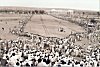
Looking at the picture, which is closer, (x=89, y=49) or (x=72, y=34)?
(x=89, y=49)

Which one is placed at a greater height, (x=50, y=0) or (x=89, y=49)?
(x=50, y=0)

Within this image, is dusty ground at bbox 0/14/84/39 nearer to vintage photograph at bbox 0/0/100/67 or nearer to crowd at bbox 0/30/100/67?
vintage photograph at bbox 0/0/100/67

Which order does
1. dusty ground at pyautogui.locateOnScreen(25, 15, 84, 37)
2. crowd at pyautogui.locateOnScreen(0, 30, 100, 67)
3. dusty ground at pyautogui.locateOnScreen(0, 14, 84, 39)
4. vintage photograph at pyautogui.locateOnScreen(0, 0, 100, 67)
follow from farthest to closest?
dusty ground at pyautogui.locateOnScreen(25, 15, 84, 37) → dusty ground at pyautogui.locateOnScreen(0, 14, 84, 39) → vintage photograph at pyautogui.locateOnScreen(0, 0, 100, 67) → crowd at pyautogui.locateOnScreen(0, 30, 100, 67)

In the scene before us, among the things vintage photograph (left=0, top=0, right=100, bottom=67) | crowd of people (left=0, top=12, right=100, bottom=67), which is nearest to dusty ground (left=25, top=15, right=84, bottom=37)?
vintage photograph (left=0, top=0, right=100, bottom=67)

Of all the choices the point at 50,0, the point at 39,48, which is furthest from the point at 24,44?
the point at 50,0

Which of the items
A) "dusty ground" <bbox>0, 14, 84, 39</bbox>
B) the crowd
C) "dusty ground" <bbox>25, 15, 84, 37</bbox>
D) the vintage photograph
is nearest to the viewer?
the crowd

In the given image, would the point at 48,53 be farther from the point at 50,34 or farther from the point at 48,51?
the point at 50,34

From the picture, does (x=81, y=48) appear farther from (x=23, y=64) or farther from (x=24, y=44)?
(x=23, y=64)

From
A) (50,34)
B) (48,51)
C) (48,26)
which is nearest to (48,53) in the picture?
(48,51)
